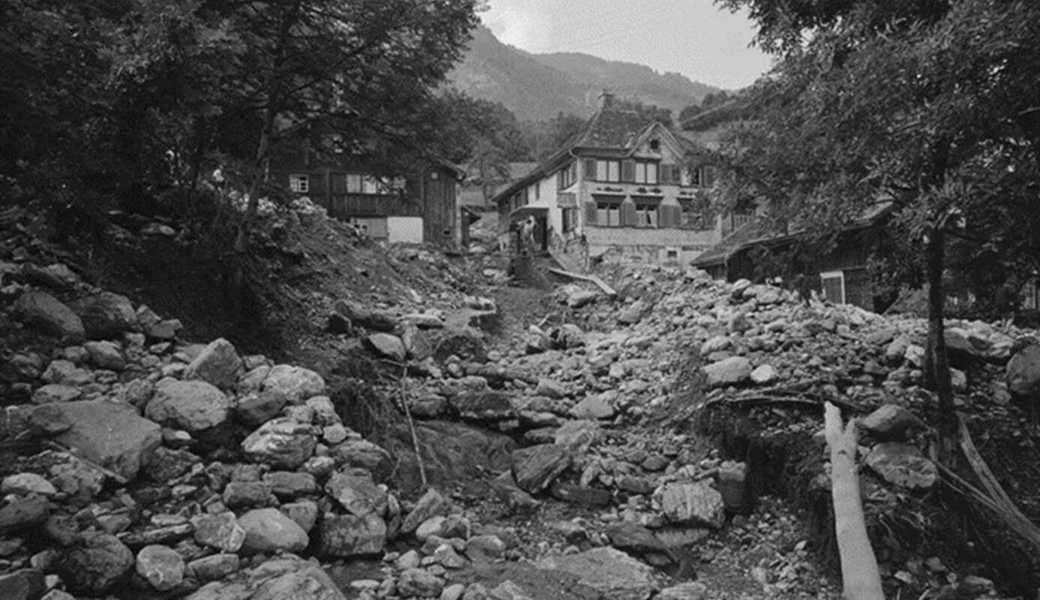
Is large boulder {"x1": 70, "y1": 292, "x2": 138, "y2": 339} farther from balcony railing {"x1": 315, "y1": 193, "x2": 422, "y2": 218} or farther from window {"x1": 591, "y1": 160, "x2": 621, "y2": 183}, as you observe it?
window {"x1": 591, "y1": 160, "x2": 621, "y2": 183}

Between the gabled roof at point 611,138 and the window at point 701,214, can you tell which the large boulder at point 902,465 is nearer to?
the window at point 701,214

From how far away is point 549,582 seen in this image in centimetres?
552

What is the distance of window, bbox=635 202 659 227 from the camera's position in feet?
115

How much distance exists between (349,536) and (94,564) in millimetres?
1919

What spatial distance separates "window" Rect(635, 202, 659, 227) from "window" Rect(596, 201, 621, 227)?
1.24 m

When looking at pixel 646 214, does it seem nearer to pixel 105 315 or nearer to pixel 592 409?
pixel 592 409

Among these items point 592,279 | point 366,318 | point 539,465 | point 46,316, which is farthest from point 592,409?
point 592,279

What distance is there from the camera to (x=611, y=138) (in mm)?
35750

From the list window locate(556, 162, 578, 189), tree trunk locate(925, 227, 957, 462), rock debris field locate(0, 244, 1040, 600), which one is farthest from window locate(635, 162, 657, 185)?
tree trunk locate(925, 227, 957, 462)

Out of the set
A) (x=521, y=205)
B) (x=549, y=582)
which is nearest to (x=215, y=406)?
(x=549, y=582)

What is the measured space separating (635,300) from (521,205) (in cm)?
2490

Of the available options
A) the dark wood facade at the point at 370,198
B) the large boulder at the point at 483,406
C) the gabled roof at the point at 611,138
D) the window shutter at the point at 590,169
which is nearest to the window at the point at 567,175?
the gabled roof at the point at 611,138

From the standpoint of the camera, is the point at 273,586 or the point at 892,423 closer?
the point at 273,586

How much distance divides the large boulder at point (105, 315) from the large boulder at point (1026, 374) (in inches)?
447
